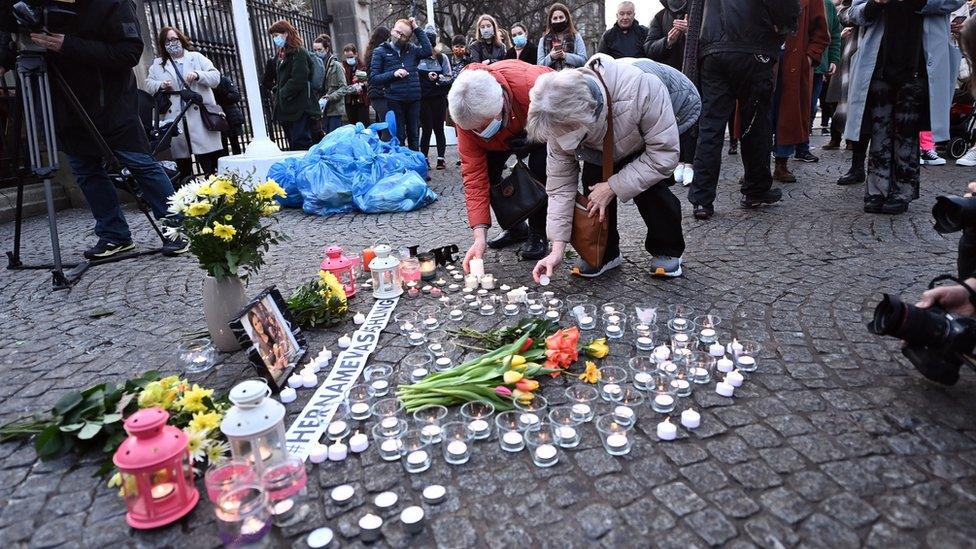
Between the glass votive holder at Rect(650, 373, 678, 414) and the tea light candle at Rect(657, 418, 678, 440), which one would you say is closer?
the tea light candle at Rect(657, 418, 678, 440)

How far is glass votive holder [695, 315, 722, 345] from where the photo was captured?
9.98 feet

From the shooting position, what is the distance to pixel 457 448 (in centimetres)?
224

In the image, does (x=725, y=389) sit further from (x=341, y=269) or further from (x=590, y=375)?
(x=341, y=269)

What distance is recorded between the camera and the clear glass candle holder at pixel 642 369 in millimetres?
2625

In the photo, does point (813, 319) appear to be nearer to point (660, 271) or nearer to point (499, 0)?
point (660, 271)

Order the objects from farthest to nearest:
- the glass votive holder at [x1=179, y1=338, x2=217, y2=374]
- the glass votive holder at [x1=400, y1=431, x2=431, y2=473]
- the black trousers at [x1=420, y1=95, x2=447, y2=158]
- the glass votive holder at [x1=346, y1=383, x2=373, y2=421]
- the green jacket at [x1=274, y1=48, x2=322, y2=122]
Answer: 1. the black trousers at [x1=420, y1=95, x2=447, y2=158]
2. the green jacket at [x1=274, y1=48, x2=322, y2=122]
3. the glass votive holder at [x1=179, y1=338, x2=217, y2=374]
4. the glass votive holder at [x1=346, y1=383, x2=373, y2=421]
5. the glass votive holder at [x1=400, y1=431, x2=431, y2=473]

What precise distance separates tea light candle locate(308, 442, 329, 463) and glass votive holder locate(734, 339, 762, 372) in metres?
1.87

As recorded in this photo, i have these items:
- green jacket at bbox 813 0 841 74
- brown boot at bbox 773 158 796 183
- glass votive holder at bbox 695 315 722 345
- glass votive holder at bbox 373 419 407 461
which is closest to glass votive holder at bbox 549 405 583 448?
glass votive holder at bbox 373 419 407 461

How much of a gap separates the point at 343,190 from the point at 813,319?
5.06 metres

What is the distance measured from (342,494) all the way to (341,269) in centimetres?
208

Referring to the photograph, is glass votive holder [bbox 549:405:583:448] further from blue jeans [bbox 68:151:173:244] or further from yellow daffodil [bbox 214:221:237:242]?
blue jeans [bbox 68:151:173:244]

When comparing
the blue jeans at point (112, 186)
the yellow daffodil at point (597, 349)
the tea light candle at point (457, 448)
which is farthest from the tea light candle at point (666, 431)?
the blue jeans at point (112, 186)

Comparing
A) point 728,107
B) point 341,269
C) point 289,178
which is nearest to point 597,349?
point 341,269

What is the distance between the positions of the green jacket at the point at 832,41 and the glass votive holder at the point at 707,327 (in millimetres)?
5636
